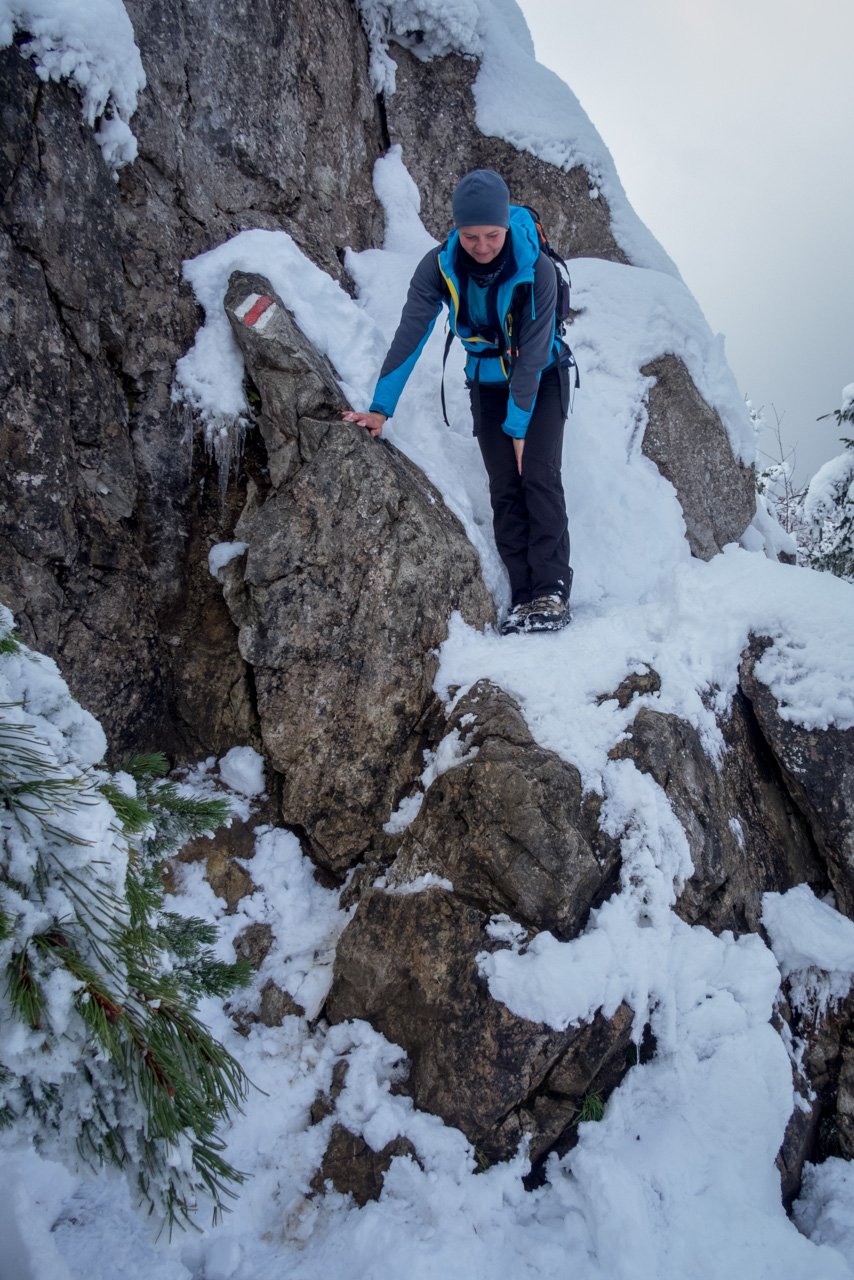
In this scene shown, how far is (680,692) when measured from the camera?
3.94 m

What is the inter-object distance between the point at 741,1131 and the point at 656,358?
5.54m

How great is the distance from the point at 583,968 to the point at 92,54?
5.59 m

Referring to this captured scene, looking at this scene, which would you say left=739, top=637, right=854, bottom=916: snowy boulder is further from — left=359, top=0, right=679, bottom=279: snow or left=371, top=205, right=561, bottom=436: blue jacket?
left=359, top=0, right=679, bottom=279: snow

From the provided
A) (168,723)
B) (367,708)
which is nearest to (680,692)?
(367,708)

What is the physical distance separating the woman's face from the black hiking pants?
930 mm

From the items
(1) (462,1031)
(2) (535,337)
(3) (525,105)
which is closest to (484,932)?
(1) (462,1031)

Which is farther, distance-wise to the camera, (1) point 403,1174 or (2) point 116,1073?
(1) point 403,1174

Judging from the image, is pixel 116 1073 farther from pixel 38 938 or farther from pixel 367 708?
pixel 367 708

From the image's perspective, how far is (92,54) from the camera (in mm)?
3738

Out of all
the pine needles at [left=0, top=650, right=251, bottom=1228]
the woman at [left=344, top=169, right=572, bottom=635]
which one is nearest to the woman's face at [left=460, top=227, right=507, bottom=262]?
the woman at [left=344, top=169, right=572, bottom=635]

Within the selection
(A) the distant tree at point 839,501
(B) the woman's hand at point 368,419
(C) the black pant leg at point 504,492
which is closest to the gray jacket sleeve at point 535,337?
(C) the black pant leg at point 504,492

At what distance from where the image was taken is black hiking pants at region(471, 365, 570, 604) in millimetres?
4395

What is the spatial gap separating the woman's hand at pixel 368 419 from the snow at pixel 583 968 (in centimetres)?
47

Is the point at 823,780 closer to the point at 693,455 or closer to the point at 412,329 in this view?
the point at 693,455
